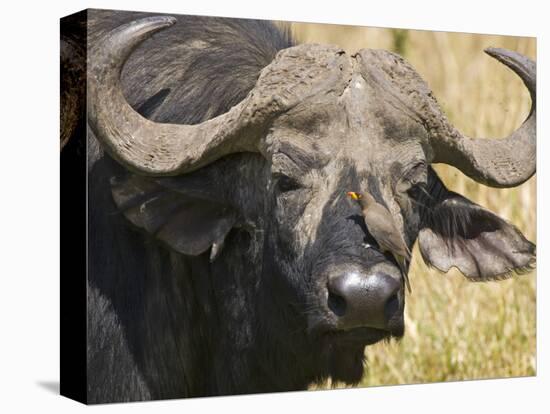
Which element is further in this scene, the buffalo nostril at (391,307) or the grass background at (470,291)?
the grass background at (470,291)

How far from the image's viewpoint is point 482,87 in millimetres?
9305

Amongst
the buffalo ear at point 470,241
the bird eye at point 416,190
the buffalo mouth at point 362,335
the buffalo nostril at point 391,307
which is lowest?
the buffalo mouth at point 362,335

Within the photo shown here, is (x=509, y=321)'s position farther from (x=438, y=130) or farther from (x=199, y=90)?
(x=199, y=90)

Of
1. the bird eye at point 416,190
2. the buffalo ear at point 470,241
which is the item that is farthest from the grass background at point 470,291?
the bird eye at point 416,190

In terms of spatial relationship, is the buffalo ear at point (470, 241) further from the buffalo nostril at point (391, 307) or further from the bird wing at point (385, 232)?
the buffalo nostril at point (391, 307)

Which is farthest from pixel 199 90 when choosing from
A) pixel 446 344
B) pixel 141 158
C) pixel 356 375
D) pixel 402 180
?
pixel 446 344

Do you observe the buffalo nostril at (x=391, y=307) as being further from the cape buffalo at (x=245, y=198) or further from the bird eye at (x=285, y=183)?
the bird eye at (x=285, y=183)

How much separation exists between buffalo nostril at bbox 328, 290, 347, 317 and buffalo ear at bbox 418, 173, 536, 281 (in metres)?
1.30

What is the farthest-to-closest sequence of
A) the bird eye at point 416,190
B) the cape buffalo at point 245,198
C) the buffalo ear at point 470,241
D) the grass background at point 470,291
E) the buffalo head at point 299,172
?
the grass background at point 470,291
the buffalo ear at point 470,241
the bird eye at point 416,190
the cape buffalo at point 245,198
the buffalo head at point 299,172

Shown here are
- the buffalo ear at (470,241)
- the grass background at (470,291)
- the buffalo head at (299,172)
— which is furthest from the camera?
the grass background at (470,291)

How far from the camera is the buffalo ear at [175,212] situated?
6805mm

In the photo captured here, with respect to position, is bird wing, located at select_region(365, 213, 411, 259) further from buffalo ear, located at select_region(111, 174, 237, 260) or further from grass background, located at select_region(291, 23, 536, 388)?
grass background, located at select_region(291, 23, 536, 388)

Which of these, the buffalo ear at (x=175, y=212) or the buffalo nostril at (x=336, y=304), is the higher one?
→ the buffalo ear at (x=175, y=212)

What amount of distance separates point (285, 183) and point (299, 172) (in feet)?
0.34
